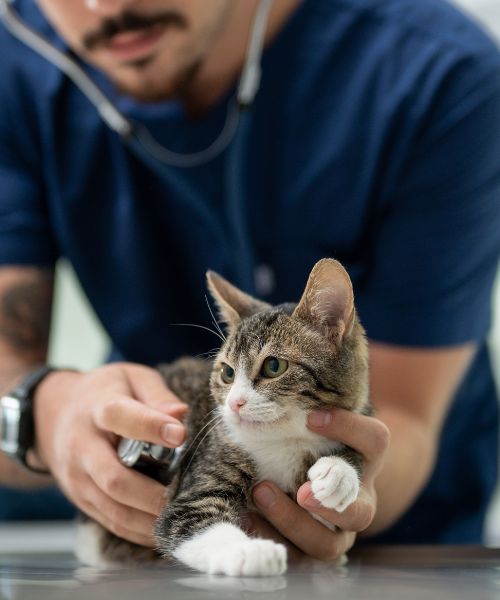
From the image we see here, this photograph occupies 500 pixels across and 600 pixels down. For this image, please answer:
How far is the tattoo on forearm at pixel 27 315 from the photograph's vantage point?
1.08 meters

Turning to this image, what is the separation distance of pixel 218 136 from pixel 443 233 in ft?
1.29

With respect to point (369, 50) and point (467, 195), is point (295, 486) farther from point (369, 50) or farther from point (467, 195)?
point (369, 50)

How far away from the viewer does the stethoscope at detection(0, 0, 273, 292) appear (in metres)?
1.03

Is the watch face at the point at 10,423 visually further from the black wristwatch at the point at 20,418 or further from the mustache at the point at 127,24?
the mustache at the point at 127,24

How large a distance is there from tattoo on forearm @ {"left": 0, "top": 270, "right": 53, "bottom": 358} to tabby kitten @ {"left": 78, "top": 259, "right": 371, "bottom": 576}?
1.51ft

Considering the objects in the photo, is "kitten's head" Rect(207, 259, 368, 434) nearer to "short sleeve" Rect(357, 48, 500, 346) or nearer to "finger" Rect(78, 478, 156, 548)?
"finger" Rect(78, 478, 156, 548)

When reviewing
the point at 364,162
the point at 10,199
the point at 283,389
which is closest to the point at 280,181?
the point at 364,162

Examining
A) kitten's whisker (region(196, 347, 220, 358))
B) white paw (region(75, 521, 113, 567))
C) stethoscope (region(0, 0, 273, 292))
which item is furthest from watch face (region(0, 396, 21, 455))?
stethoscope (region(0, 0, 273, 292))

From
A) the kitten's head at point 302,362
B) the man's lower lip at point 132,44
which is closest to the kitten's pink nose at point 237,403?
the kitten's head at point 302,362

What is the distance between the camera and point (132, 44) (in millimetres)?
992

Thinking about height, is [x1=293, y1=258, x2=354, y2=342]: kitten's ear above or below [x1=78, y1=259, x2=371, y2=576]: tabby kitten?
above

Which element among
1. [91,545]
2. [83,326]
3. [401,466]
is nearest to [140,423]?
[91,545]

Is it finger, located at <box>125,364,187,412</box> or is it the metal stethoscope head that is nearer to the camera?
finger, located at <box>125,364,187,412</box>

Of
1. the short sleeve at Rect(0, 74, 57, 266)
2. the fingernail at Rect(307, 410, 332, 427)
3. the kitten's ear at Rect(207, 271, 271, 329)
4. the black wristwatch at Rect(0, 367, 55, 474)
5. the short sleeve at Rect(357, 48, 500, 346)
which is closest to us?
the fingernail at Rect(307, 410, 332, 427)
